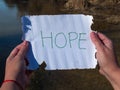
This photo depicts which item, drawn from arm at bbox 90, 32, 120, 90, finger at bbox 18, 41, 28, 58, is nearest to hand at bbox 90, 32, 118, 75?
arm at bbox 90, 32, 120, 90

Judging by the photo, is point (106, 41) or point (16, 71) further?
point (106, 41)

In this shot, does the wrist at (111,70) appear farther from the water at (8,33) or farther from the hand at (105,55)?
the water at (8,33)

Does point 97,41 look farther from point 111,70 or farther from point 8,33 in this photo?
point 8,33

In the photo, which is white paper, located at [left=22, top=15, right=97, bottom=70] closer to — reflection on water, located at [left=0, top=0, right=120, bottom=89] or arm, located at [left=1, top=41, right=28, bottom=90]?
arm, located at [left=1, top=41, right=28, bottom=90]

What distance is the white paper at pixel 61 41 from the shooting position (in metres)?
3.44

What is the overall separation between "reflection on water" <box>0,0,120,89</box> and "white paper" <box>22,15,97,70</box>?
25100 millimetres

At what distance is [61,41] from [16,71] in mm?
883

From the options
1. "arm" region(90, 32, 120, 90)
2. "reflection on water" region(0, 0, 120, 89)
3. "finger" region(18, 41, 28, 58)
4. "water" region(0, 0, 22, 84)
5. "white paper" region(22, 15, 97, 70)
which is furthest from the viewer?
"reflection on water" region(0, 0, 120, 89)

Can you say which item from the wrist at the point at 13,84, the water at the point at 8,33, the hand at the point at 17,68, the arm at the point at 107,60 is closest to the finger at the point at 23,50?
the hand at the point at 17,68

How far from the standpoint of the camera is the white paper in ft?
11.3

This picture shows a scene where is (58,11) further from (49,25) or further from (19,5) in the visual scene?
(49,25)

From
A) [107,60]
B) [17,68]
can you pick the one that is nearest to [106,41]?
[107,60]

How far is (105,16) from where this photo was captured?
50750 millimetres

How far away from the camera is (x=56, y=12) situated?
5512cm
